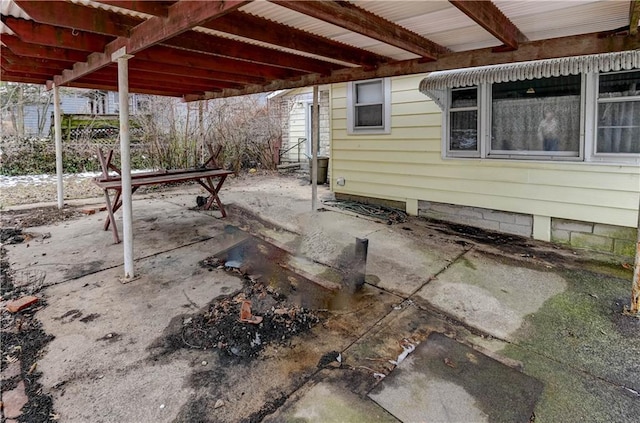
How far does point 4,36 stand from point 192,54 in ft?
5.92

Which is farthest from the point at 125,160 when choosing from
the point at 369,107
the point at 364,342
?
the point at 369,107

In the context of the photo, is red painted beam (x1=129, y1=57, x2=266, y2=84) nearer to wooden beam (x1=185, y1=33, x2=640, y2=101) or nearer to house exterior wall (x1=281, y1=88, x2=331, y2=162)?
wooden beam (x1=185, y1=33, x2=640, y2=101)

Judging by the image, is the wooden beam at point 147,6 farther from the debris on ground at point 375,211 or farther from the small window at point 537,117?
the small window at point 537,117

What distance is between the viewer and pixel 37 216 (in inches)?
242

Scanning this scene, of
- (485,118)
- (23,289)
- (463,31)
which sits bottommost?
(23,289)

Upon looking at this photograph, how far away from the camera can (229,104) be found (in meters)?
11.5

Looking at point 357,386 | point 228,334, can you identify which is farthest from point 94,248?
point 357,386

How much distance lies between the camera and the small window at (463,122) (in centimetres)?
534

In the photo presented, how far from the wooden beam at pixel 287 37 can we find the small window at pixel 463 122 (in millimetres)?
1849

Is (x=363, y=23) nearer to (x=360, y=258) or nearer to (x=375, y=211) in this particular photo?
(x=360, y=258)

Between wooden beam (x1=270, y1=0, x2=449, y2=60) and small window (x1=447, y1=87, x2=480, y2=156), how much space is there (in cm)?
208

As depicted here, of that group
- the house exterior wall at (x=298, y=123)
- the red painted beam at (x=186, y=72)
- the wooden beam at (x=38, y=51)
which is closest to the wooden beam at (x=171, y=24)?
the red painted beam at (x=186, y=72)

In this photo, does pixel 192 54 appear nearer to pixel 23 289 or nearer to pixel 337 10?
pixel 337 10

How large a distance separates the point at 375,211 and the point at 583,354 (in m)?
4.08
